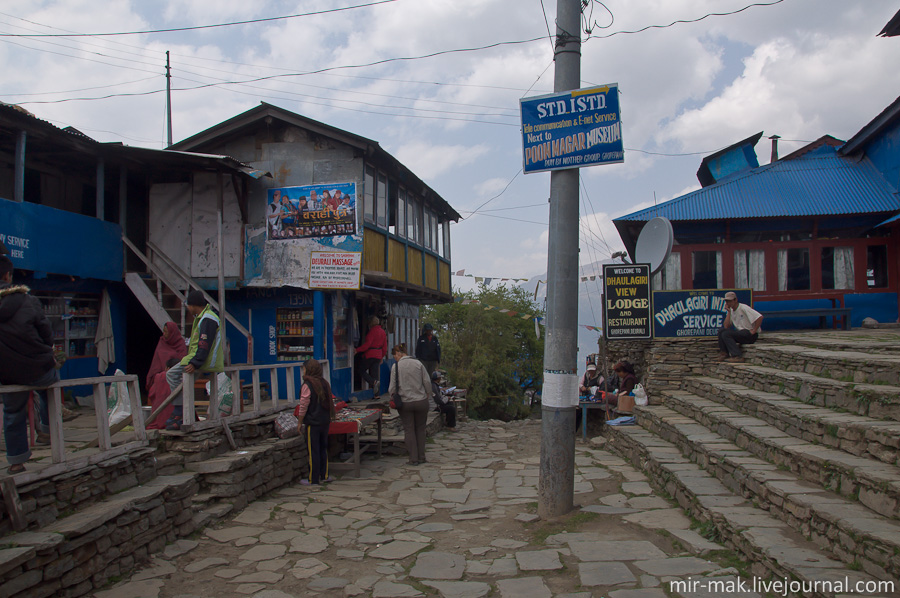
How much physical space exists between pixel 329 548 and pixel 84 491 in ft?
7.41

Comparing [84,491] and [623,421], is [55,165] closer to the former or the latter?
[84,491]

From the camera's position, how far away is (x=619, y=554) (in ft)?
16.5

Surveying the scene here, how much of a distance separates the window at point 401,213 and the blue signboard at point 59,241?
20.2ft

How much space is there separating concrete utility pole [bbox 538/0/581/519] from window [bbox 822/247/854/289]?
12708 mm

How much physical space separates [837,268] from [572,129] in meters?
13.0

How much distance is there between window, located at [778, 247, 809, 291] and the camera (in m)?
15.9

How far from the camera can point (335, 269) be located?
12.0m

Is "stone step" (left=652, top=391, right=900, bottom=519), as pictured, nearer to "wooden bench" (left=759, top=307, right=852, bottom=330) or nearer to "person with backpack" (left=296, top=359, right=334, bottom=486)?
"person with backpack" (left=296, top=359, right=334, bottom=486)

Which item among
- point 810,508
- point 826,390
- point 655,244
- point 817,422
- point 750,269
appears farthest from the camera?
Result: point 750,269

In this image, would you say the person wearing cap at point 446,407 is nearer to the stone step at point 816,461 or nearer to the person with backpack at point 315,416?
the person with backpack at point 315,416

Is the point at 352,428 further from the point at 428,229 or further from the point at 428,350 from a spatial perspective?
the point at 428,229

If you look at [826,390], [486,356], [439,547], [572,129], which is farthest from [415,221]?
[486,356]

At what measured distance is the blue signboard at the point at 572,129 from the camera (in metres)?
6.04

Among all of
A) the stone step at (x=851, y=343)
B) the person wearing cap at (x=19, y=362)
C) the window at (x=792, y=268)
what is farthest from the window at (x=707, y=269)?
the person wearing cap at (x=19, y=362)
